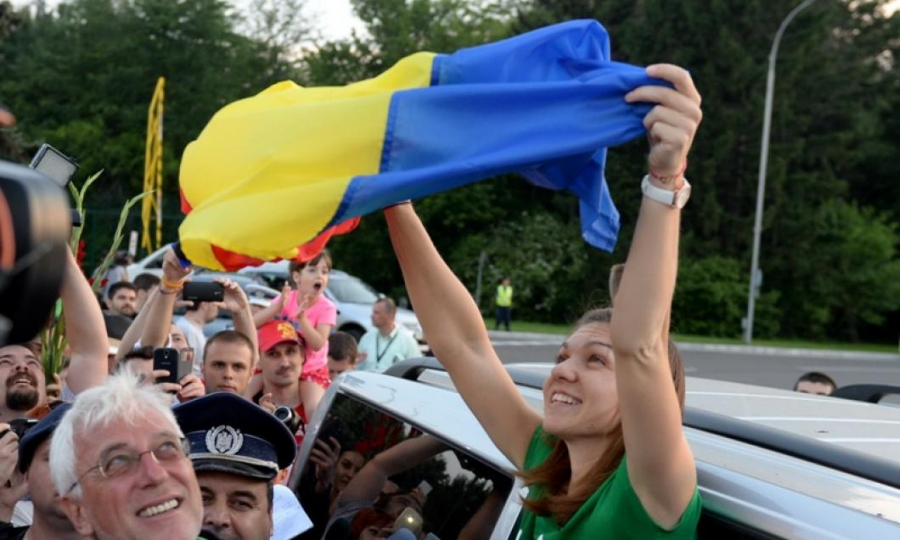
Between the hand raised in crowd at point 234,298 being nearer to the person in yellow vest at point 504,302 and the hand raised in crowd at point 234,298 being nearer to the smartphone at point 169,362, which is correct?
the smartphone at point 169,362

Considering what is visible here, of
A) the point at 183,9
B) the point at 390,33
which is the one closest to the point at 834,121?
the point at 390,33

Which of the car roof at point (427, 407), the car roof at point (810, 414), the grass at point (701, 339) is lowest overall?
the grass at point (701, 339)

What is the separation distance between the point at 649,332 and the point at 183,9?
4832 centimetres

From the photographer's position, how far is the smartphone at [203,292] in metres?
5.39

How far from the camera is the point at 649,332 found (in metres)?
2.10

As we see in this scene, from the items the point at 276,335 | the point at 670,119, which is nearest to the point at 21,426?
the point at 670,119

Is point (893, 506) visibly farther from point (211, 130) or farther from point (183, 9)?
point (183, 9)

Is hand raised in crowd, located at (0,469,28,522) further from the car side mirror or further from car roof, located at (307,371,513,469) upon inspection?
the car side mirror

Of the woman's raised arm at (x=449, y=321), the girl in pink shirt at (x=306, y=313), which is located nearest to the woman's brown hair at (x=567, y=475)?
the woman's raised arm at (x=449, y=321)

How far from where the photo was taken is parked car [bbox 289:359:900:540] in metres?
1.97

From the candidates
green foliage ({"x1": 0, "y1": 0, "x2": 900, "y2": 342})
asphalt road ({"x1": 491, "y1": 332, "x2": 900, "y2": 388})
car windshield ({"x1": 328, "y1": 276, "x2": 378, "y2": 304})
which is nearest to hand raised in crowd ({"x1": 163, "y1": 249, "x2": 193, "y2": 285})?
asphalt road ({"x1": 491, "y1": 332, "x2": 900, "y2": 388})

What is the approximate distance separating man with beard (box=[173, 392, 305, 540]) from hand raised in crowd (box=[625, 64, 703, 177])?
58.7 inches

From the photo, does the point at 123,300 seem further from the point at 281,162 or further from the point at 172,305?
the point at 281,162

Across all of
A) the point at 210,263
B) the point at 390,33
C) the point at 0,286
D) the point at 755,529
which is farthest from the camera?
the point at 390,33
